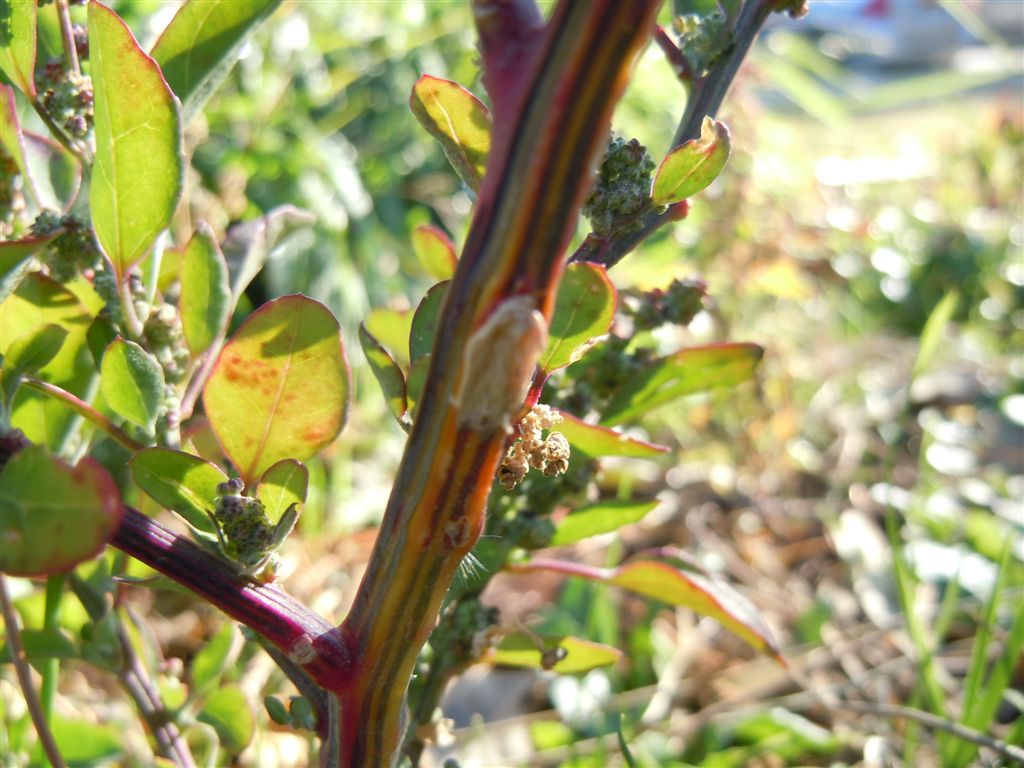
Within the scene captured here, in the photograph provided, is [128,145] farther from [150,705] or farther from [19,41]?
[150,705]

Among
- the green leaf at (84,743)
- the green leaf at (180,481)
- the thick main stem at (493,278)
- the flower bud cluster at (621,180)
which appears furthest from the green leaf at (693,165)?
the green leaf at (84,743)

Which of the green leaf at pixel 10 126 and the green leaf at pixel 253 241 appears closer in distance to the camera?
the green leaf at pixel 10 126

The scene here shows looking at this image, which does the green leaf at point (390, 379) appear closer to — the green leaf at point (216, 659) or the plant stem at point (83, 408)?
the plant stem at point (83, 408)

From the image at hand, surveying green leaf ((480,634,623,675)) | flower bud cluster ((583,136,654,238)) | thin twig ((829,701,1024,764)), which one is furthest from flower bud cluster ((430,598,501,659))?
thin twig ((829,701,1024,764))

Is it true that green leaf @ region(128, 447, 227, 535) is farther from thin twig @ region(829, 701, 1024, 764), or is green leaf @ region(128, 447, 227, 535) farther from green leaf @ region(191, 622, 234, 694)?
thin twig @ region(829, 701, 1024, 764)

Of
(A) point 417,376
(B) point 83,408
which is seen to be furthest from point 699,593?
(B) point 83,408
